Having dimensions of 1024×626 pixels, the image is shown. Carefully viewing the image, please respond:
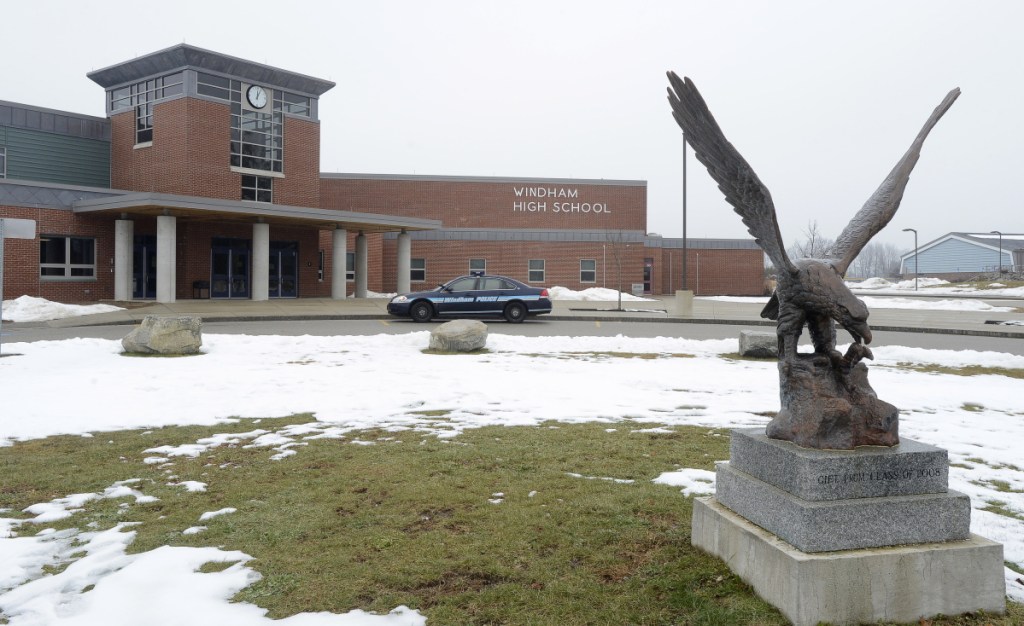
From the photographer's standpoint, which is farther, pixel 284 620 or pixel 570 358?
pixel 570 358

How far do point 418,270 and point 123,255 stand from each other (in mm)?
18950

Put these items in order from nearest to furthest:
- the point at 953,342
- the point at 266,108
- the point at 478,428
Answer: the point at 478,428 → the point at 953,342 → the point at 266,108

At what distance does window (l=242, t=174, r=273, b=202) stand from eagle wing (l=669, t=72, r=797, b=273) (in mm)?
35405

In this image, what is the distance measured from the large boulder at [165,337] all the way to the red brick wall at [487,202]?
35948mm

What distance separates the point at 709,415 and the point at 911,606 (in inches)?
195

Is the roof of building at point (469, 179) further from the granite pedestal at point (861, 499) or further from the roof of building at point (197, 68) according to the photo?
the granite pedestal at point (861, 499)

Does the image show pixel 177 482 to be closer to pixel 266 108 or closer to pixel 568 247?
pixel 266 108

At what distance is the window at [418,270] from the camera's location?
45287 mm

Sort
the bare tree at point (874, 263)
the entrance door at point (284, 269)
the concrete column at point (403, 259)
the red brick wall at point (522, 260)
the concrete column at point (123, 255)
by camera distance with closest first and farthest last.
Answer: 1. the concrete column at point (123, 255)
2. the entrance door at point (284, 269)
3. the concrete column at point (403, 259)
4. the red brick wall at point (522, 260)
5. the bare tree at point (874, 263)

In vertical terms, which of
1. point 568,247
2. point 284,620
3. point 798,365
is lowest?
point 284,620

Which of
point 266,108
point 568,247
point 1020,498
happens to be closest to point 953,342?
point 1020,498

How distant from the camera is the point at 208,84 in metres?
33.9

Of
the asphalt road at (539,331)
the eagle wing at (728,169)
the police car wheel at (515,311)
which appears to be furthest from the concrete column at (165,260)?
the eagle wing at (728,169)

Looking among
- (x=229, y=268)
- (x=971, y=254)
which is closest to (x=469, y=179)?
(x=229, y=268)
